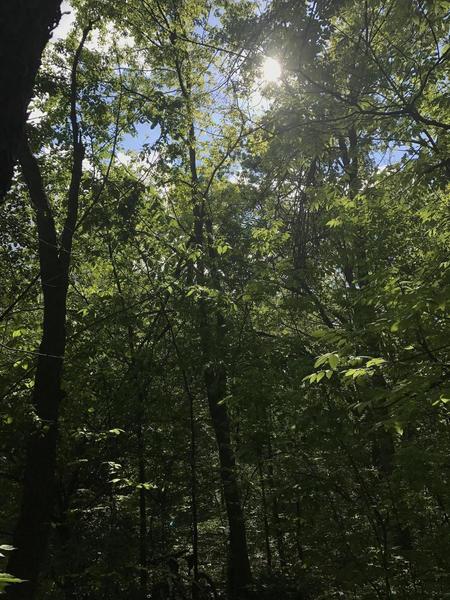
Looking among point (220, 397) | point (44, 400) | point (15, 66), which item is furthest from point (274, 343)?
point (15, 66)

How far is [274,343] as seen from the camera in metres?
7.10

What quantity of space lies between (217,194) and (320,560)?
905 centimetres

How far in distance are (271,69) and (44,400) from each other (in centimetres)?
451

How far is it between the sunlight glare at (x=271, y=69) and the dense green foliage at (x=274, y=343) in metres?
0.08

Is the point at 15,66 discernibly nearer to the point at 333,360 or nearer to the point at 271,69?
the point at 333,360

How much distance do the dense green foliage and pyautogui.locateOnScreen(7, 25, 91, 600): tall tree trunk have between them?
0.86 feet

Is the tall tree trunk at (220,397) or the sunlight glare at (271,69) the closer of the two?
the sunlight glare at (271,69)

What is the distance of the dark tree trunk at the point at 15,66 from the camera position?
1.81m

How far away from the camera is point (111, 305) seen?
646 cm

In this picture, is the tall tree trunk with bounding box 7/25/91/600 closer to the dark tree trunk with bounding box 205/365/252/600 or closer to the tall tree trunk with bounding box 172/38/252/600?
the tall tree trunk with bounding box 172/38/252/600

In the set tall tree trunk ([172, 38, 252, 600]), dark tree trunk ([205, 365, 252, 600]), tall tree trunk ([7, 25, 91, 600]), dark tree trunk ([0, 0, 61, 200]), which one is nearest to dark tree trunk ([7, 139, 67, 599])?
tall tree trunk ([7, 25, 91, 600])

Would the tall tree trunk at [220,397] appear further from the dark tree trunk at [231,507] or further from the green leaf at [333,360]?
the green leaf at [333,360]

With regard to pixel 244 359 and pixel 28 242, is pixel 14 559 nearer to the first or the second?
pixel 244 359

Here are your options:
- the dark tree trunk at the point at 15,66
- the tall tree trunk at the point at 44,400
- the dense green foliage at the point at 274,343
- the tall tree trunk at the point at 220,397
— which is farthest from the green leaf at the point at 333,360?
the tall tree trunk at the point at 220,397
